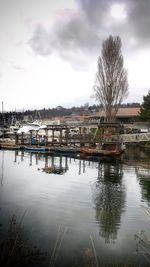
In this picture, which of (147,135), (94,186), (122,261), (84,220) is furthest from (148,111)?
(122,261)

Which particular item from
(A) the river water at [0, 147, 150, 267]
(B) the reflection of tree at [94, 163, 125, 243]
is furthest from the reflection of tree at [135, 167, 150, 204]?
(B) the reflection of tree at [94, 163, 125, 243]

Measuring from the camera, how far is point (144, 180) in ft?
78.7

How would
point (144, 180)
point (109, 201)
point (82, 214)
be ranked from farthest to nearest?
point (144, 180), point (109, 201), point (82, 214)

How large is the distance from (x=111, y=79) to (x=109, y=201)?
31454 millimetres

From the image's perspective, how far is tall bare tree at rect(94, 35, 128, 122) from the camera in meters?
46.0

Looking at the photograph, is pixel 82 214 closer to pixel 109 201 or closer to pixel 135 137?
pixel 109 201

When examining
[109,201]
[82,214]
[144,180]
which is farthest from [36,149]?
[82,214]

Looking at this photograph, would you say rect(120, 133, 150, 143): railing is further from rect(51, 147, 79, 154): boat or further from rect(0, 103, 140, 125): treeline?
rect(0, 103, 140, 125): treeline

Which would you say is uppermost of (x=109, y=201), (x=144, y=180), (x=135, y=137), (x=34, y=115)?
(x=34, y=115)

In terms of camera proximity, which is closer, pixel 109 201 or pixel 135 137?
pixel 109 201

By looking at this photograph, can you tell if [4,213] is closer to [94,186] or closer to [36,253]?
[36,253]

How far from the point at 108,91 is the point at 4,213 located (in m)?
34.1

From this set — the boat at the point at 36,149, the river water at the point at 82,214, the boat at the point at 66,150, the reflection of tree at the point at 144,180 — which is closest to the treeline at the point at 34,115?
the boat at the point at 36,149

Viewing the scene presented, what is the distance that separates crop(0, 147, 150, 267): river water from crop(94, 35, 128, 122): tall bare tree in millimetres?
20710
